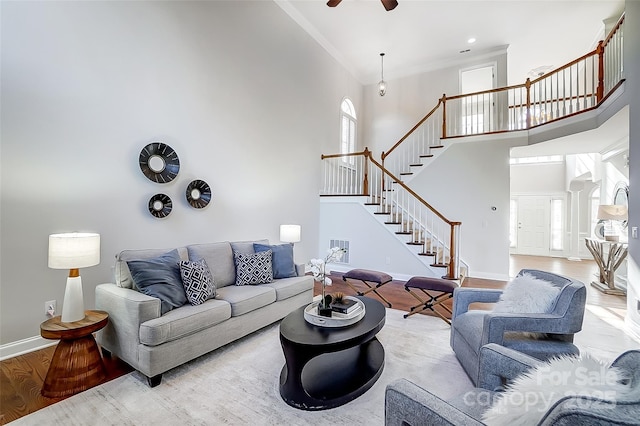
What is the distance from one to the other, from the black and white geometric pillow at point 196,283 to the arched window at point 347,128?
Result: 5.19 m

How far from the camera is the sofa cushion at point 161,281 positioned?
2480mm

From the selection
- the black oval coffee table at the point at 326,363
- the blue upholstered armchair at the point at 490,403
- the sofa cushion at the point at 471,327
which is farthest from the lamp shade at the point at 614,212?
the blue upholstered armchair at the point at 490,403

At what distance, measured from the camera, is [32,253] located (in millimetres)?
2600

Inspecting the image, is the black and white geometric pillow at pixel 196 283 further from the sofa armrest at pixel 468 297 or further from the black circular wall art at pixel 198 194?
the sofa armrest at pixel 468 297

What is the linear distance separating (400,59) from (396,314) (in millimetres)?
6314

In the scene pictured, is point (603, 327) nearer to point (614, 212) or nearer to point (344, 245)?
point (614, 212)

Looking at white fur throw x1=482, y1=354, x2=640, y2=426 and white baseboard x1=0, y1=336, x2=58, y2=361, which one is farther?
white baseboard x1=0, y1=336, x2=58, y2=361

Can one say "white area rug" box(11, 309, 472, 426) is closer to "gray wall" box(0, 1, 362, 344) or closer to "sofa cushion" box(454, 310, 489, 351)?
"sofa cushion" box(454, 310, 489, 351)

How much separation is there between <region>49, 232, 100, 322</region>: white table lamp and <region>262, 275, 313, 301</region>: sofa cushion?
5.60 feet

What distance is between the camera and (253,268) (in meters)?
3.51

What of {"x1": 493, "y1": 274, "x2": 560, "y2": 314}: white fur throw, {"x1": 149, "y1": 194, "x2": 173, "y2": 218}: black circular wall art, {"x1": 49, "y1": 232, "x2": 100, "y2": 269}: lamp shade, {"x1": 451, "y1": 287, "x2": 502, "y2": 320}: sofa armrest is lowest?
{"x1": 451, "y1": 287, "x2": 502, "y2": 320}: sofa armrest

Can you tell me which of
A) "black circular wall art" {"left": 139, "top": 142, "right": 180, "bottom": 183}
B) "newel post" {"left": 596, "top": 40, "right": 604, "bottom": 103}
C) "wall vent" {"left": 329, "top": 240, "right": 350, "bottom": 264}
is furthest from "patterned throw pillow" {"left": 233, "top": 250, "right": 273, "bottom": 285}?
"newel post" {"left": 596, "top": 40, "right": 604, "bottom": 103}

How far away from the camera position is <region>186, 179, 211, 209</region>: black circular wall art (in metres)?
3.82

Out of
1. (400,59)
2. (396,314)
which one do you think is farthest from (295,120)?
(396,314)
